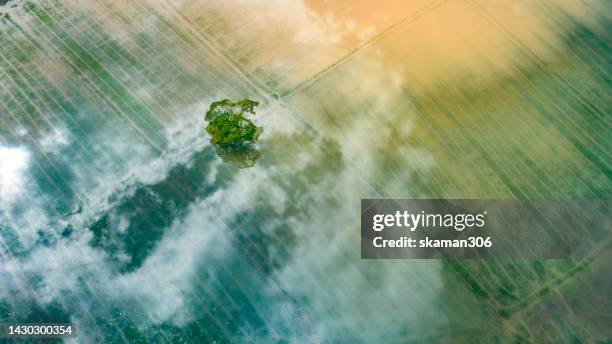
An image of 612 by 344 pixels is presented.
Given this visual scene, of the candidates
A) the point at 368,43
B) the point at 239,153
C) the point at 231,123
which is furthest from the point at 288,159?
the point at 368,43

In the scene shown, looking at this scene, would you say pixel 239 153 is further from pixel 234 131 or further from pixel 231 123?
pixel 231 123

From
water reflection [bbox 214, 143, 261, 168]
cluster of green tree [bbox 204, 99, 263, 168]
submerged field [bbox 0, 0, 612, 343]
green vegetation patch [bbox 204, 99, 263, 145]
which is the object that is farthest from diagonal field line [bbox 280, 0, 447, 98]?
water reflection [bbox 214, 143, 261, 168]

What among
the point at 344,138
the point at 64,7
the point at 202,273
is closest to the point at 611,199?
the point at 344,138

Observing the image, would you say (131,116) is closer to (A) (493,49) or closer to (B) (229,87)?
(B) (229,87)

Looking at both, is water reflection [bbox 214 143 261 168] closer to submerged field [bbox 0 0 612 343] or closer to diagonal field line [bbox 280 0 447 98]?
submerged field [bbox 0 0 612 343]

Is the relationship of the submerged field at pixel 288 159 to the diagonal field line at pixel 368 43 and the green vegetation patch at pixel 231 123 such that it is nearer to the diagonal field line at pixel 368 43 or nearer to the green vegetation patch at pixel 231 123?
the diagonal field line at pixel 368 43

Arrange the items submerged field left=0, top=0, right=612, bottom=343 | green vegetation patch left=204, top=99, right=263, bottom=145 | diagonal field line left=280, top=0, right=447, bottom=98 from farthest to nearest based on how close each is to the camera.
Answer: diagonal field line left=280, top=0, right=447, bottom=98 → green vegetation patch left=204, top=99, right=263, bottom=145 → submerged field left=0, top=0, right=612, bottom=343
